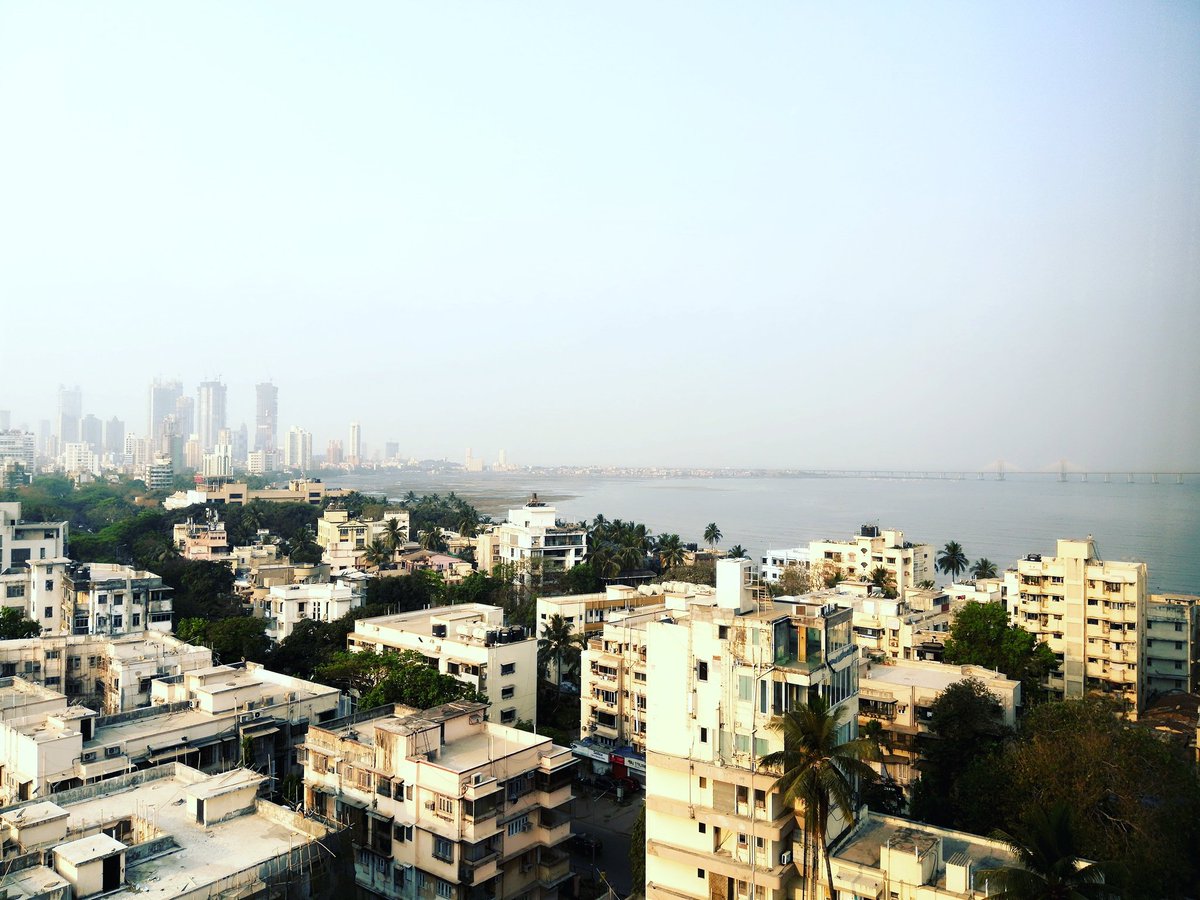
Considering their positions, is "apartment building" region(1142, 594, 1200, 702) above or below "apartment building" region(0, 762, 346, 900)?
below

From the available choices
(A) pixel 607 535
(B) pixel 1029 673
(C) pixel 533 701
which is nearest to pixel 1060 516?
(A) pixel 607 535

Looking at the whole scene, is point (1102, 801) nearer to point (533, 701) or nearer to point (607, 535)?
point (533, 701)

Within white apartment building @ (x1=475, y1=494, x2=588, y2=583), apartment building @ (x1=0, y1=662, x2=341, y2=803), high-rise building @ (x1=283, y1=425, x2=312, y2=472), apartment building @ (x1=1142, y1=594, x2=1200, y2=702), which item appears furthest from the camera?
high-rise building @ (x1=283, y1=425, x2=312, y2=472)

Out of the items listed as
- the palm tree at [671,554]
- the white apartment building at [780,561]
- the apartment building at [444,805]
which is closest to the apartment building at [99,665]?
Result: the apartment building at [444,805]

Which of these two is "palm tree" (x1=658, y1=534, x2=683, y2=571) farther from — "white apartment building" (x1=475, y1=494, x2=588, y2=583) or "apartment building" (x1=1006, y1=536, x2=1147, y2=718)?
"apartment building" (x1=1006, y1=536, x2=1147, y2=718)

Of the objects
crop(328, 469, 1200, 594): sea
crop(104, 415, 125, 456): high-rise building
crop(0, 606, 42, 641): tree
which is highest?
crop(104, 415, 125, 456): high-rise building

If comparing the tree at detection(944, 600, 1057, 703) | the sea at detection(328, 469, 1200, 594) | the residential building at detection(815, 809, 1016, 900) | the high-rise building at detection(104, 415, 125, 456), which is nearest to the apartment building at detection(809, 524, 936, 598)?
the sea at detection(328, 469, 1200, 594)

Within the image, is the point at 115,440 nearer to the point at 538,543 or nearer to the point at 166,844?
the point at 538,543
